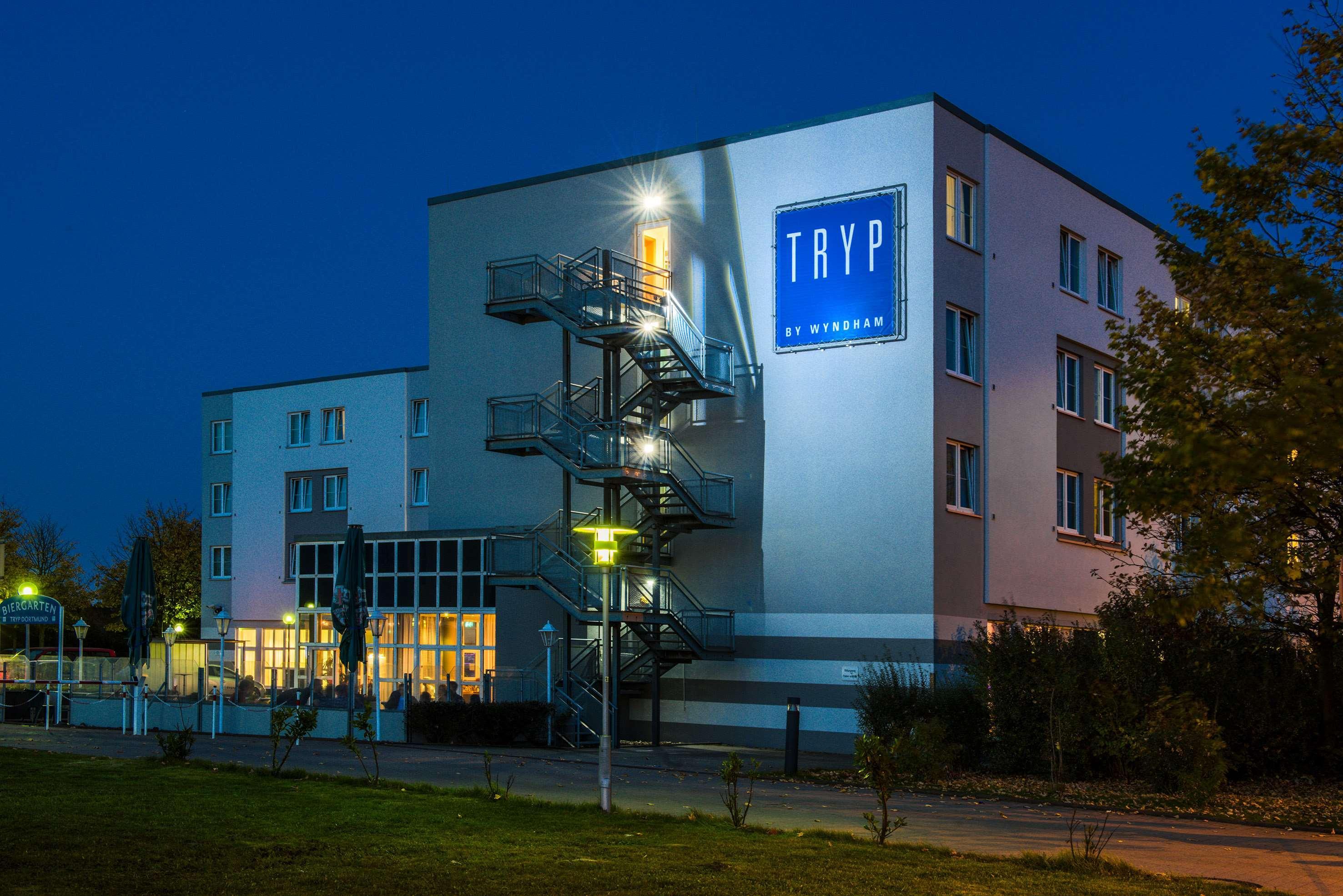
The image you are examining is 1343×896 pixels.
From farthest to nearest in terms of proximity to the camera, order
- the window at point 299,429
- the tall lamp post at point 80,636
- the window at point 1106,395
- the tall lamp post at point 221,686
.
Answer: the window at point 299,429 < the window at point 1106,395 < the tall lamp post at point 80,636 < the tall lamp post at point 221,686

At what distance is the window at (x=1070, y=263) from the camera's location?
3638 cm

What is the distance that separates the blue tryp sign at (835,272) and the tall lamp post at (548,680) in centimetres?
816

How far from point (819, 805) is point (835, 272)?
15.8m

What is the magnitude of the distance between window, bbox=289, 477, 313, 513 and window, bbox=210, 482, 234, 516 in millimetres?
3872

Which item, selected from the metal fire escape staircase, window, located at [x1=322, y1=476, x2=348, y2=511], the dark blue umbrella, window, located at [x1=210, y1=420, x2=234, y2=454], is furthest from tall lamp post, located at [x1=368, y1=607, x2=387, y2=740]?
window, located at [x1=210, y1=420, x2=234, y2=454]

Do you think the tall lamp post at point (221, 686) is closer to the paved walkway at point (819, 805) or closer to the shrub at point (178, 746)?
the paved walkway at point (819, 805)

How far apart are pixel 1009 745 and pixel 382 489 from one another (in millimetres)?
33301

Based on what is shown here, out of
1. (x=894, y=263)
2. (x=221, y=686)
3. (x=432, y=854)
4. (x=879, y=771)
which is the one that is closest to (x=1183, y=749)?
(x=879, y=771)

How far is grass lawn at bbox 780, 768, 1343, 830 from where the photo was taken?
18094 millimetres

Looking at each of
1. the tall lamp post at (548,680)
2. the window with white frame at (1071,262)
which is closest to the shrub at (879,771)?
the tall lamp post at (548,680)

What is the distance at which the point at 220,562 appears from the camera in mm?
56438

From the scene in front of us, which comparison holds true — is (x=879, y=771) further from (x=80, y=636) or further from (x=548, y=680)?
(x=80, y=636)

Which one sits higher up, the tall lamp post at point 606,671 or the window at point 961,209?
the window at point 961,209

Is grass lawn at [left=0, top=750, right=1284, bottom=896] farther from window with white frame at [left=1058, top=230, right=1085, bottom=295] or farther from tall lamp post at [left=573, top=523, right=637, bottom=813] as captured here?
window with white frame at [left=1058, top=230, right=1085, bottom=295]
